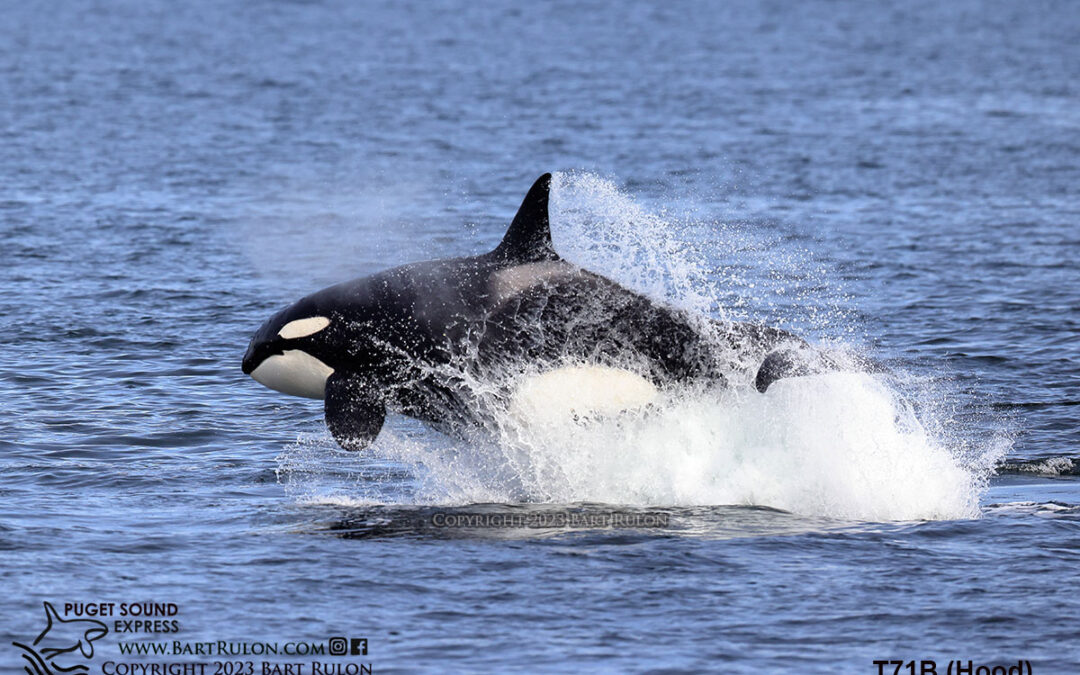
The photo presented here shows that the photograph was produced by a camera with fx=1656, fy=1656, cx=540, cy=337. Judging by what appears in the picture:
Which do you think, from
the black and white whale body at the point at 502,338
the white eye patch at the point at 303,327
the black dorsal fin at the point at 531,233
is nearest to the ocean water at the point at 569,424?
the black and white whale body at the point at 502,338

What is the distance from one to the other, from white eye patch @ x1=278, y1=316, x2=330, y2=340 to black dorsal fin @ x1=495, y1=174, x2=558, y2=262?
66.4 inches

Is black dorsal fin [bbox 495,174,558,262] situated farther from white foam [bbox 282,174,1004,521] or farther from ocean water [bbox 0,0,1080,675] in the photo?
ocean water [bbox 0,0,1080,675]

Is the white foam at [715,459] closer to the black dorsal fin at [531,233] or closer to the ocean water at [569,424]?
the ocean water at [569,424]

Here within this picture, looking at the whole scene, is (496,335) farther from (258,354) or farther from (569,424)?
(258,354)

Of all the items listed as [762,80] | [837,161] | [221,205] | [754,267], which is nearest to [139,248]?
[221,205]

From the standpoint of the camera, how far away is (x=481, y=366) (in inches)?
568

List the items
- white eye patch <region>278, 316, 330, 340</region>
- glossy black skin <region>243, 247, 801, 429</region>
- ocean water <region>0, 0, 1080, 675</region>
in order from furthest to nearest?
white eye patch <region>278, 316, 330, 340</region> → glossy black skin <region>243, 247, 801, 429</region> → ocean water <region>0, 0, 1080, 675</region>

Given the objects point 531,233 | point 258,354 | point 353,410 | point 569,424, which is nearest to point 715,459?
point 569,424

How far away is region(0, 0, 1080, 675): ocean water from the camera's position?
11648 mm

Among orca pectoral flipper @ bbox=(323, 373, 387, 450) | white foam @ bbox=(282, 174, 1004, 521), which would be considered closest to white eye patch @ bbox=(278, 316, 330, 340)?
orca pectoral flipper @ bbox=(323, 373, 387, 450)

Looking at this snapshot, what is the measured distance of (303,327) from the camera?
1486 cm

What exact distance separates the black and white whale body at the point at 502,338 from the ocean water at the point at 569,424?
58 centimetres

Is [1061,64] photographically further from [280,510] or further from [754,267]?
[280,510]

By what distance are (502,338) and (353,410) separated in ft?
4.79
